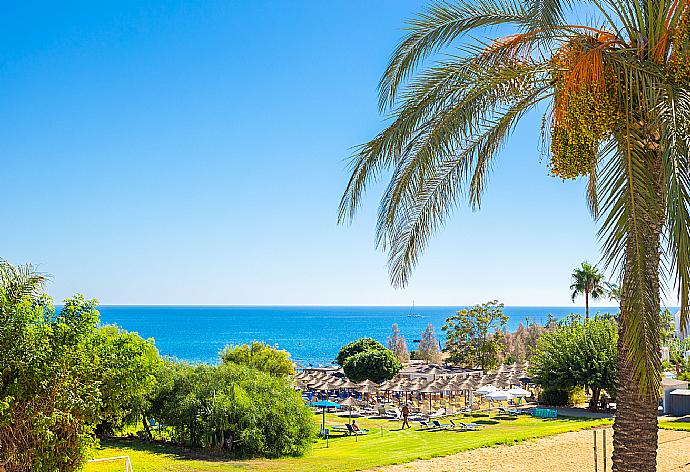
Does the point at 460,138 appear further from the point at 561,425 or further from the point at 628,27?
the point at 561,425

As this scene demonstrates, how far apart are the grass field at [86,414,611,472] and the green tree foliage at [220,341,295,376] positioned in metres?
7.51

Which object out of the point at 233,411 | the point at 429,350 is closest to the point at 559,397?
the point at 233,411

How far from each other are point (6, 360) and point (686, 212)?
10.7 metres

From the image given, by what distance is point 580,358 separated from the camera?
105ft

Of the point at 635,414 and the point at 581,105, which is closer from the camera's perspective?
the point at 581,105

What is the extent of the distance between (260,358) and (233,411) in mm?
15345

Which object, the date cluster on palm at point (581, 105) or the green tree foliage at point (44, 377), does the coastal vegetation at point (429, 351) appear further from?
the date cluster on palm at point (581, 105)

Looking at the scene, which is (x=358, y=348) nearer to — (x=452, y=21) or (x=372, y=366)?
(x=372, y=366)

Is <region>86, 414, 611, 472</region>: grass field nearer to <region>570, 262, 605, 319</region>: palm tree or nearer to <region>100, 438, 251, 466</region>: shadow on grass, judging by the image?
<region>100, 438, 251, 466</region>: shadow on grass

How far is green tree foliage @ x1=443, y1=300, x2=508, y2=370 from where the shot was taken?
5262 cm

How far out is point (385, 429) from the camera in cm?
2983

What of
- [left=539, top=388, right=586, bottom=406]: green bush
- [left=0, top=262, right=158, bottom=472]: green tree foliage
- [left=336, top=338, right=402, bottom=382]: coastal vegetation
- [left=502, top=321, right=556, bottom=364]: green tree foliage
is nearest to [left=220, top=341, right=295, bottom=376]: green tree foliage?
[left=336, top=338, right=402, bottom=382]: coastal vegetation

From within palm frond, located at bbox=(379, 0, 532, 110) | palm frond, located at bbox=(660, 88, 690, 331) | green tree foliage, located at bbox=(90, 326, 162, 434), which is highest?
palm frond, located at bbox=(379, 0, 532, 110)

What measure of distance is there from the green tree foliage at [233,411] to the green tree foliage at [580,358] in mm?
16216
